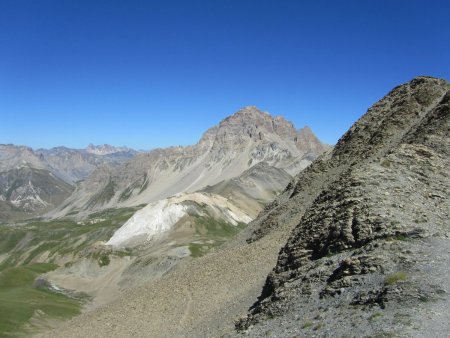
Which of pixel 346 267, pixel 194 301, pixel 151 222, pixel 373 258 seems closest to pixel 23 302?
pixel 194 301

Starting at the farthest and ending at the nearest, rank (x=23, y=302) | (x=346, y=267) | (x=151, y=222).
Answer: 1. (x=151, y=222)
2. (x=23, y=302)
3. (x=346, y=267)

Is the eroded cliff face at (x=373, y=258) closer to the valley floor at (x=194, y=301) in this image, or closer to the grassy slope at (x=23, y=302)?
the valley floor at (x=194, y=301)

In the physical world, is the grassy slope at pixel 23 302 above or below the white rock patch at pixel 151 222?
below

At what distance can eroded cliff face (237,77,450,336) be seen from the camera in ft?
68.8

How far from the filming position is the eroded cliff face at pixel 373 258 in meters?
21.0

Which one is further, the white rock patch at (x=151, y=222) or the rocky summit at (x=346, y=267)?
the white rock patch at (x=151, y=222)

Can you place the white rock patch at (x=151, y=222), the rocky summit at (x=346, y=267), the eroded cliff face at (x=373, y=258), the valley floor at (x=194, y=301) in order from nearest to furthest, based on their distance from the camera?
the eroded cliff face at (x=373, y=258) → the rocky summit at (x=346, y=267) → the valley floor at (x=194, y=301) → the white rock patch at (x=151, y=222)

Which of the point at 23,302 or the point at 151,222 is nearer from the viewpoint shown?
the point at 23,302

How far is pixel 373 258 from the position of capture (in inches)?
977

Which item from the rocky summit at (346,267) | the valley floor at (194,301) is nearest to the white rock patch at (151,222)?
the valley floor at (194,301)

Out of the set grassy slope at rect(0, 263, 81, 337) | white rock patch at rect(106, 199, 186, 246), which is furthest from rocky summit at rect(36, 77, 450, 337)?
Answer: white rock patch at rect(106, 199, 186, 246)

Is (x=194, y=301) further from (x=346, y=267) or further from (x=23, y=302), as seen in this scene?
(x=23, y=302)

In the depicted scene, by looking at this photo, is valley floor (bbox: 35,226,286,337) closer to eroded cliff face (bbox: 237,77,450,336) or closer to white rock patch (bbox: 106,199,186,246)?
eroded cliff face (bbox: 237,77,450,336)

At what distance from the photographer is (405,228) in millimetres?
26484
